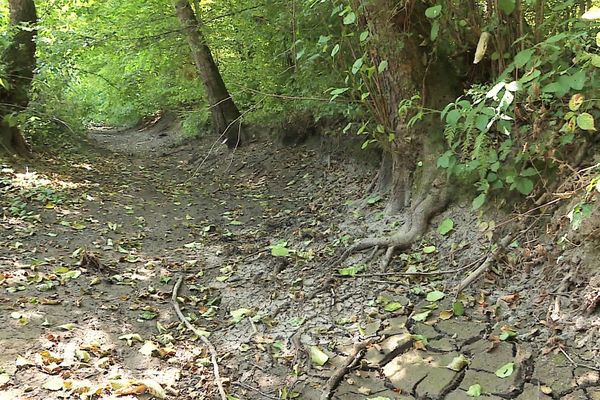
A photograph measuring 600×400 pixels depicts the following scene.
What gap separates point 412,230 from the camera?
4297 millimetres

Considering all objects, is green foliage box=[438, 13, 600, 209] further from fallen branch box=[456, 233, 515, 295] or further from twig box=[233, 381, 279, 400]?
twig box=[233, 381, 279, 400]

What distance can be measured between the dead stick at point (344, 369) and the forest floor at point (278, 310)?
0.01 meters

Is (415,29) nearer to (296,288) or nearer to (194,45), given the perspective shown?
(296,288)

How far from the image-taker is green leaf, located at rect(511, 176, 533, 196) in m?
3.32

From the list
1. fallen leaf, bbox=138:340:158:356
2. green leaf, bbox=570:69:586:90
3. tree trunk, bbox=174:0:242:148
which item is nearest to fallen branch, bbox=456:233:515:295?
green leaf, bbox=570:69:586:90

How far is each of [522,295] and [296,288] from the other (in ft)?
5.64

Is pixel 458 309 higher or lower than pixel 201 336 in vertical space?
lower

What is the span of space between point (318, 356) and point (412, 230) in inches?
62.3

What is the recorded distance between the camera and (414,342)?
3.14 meters

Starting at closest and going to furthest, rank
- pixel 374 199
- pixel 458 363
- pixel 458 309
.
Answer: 1. pixel 458 363
2. pixel 458 309
3. pixel 374 199

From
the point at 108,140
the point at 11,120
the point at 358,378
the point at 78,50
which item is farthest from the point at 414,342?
the point at 108,140

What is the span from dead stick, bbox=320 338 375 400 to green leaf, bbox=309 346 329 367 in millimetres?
137

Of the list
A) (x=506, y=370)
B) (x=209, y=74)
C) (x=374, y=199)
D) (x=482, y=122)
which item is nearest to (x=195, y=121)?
(x=209, y=74)

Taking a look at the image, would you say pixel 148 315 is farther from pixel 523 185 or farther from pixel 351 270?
pixel 523 185
